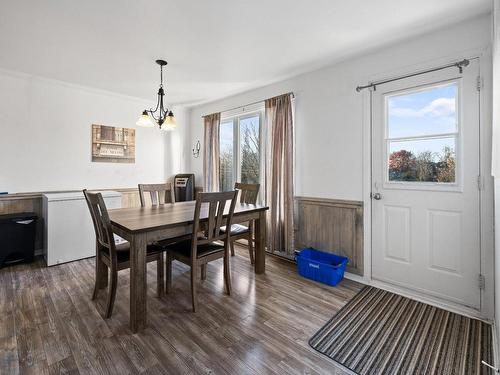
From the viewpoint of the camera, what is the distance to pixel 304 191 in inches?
129

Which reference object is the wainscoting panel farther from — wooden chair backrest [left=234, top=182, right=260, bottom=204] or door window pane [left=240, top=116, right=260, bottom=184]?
door window pane [left=240, top=116, right=260, bottom=184]

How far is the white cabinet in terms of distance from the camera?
3.13m

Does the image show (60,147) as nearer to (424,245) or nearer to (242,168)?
(242,168)

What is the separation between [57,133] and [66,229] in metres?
1.45

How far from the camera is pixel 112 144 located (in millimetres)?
4195

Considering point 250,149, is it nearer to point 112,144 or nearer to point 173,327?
point 112,144

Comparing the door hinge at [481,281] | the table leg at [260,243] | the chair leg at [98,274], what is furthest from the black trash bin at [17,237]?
the door hinge at [481,281]

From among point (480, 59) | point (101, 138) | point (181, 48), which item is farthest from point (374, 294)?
point (101, 138)

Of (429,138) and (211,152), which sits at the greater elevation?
(211,152)

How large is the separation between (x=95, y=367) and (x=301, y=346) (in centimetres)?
132

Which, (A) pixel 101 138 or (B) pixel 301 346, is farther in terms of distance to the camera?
(A) pixel 101 138

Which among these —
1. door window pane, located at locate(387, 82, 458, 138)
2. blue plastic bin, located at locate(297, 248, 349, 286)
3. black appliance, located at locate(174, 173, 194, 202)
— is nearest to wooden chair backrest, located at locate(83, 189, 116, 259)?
blue plastic bin, located at locate(297, 248, 349, 286)

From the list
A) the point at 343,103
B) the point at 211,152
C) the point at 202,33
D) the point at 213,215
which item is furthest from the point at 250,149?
the point at 213,215

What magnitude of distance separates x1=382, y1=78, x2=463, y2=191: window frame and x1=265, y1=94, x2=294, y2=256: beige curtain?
43.7 inches
